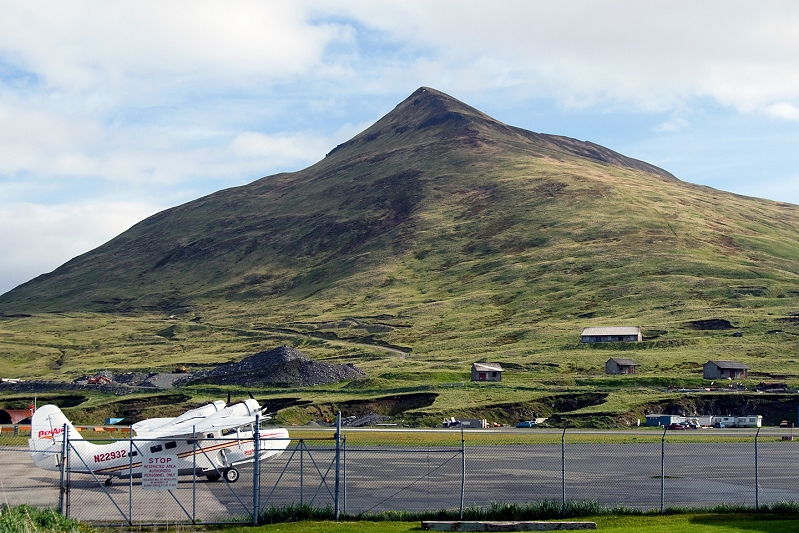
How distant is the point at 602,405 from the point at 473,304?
101m

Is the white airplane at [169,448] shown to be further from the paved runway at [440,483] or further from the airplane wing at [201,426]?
the paved runway at [440,483]

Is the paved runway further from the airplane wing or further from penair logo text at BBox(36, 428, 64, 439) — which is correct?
the airplane wing

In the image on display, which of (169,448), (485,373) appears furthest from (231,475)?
(485,373)

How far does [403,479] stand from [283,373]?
74012 mm

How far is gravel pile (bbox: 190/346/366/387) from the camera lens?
110438 millimetres

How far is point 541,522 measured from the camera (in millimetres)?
25422

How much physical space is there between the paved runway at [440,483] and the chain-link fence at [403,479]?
66mm

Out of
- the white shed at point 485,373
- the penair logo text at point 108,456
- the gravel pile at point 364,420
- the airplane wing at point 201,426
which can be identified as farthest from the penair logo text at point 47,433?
the white shed at point 485,373

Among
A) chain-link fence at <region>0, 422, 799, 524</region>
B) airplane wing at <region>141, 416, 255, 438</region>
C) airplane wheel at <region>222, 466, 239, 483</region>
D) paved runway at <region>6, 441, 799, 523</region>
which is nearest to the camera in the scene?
chain-link fence at <region>0, 422, 799, 524</region>

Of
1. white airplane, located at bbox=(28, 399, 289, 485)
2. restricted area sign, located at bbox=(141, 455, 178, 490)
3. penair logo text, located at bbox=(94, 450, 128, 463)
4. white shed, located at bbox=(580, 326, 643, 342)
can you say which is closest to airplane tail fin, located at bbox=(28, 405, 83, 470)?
white airplane, located at bbox=(28, 399, 289, 485)

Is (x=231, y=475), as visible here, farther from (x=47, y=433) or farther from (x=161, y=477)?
(x=161, y=477)

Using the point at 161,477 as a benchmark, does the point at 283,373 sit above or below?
below

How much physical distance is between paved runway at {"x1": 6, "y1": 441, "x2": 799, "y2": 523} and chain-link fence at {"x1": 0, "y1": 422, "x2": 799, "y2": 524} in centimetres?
7

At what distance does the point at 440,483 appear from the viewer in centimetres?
3800
